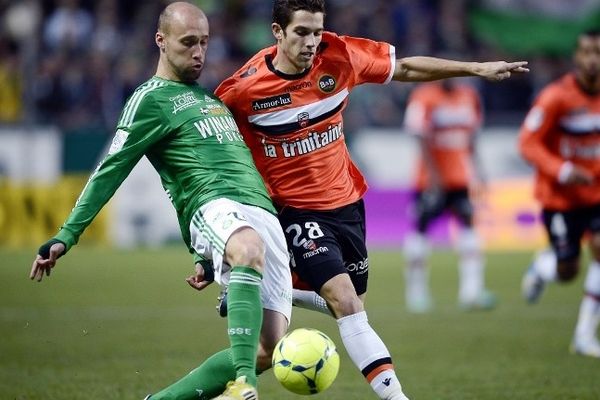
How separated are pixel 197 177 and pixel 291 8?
1.13 metres

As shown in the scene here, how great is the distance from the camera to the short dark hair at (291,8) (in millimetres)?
6773

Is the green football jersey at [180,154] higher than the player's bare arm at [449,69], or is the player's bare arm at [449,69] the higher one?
the player's bare arm at [449,69]

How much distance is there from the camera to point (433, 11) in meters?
24.4

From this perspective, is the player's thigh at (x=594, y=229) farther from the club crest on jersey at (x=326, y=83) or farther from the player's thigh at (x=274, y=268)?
the player's thigh at (x=274, y=268)

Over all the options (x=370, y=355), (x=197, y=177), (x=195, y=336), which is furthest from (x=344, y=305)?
(x=195, y=336)

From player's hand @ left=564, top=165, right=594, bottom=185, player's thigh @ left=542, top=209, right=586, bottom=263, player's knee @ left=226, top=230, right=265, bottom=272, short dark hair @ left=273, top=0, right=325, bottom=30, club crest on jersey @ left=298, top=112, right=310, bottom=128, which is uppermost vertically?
short dark hair @ left=273, top=0, right=325, bottom=30

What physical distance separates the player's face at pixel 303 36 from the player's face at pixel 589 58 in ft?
13.0

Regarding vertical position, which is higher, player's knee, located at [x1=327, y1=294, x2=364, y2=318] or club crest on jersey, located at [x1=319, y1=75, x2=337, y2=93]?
club crest on jersey, located at [x1=319, y1=75, x2=337, y2=93]

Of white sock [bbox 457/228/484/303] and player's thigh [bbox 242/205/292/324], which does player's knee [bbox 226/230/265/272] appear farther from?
white sock [bbox 457/228/484/303]

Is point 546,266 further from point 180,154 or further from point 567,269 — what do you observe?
point 180,154

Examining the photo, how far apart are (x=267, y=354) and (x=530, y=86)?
1697cm

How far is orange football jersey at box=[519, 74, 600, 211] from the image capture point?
10.4 m

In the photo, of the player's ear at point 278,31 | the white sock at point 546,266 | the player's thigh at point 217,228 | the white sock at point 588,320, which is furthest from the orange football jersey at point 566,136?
the player's thigh at point 217,228

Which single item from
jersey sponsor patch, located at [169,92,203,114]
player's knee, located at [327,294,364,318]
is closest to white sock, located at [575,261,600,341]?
player's knee, located at [327,294,364,318]
